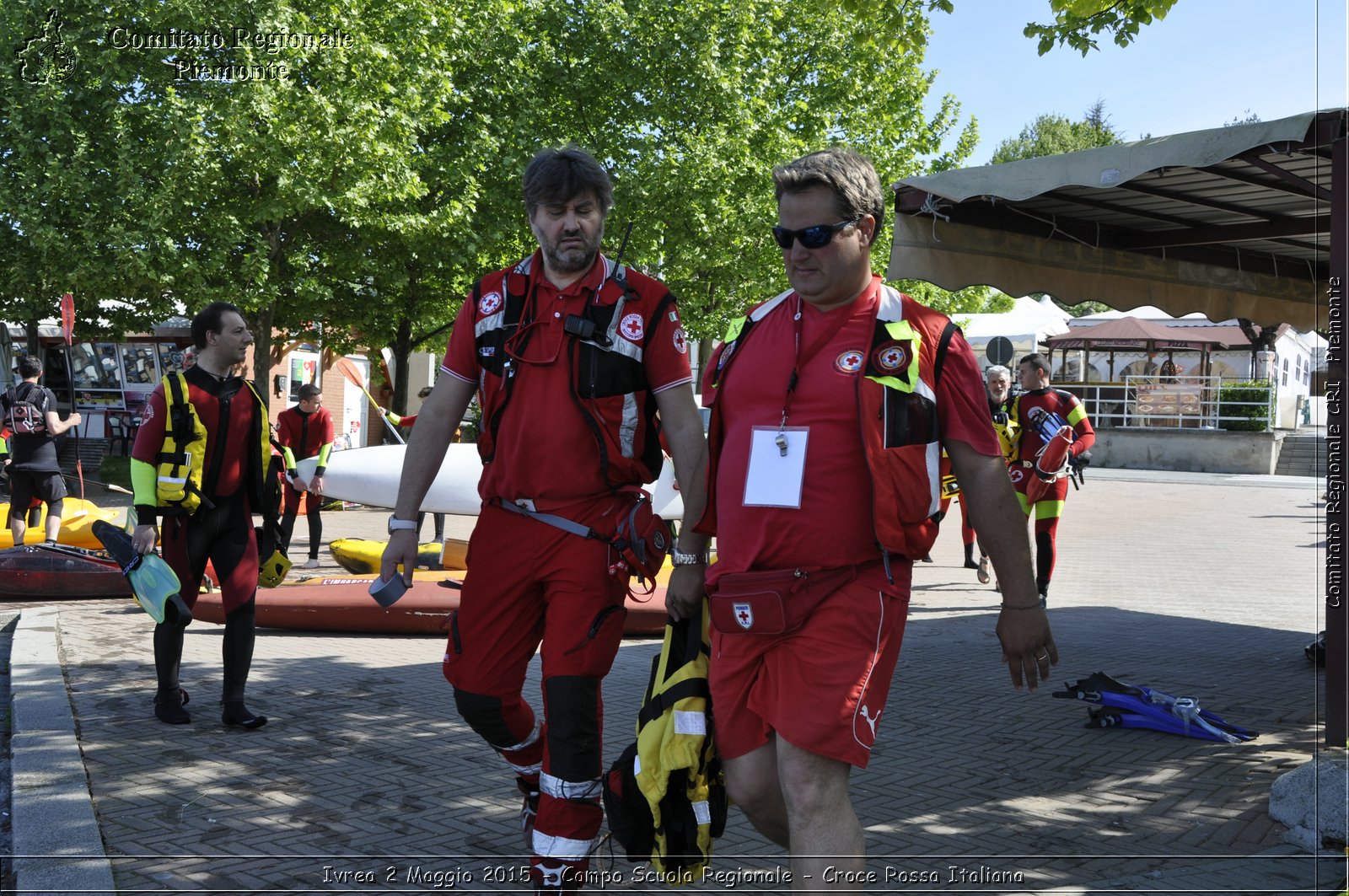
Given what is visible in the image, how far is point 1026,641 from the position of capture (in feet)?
9.60

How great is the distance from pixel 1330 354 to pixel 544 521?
146 inches

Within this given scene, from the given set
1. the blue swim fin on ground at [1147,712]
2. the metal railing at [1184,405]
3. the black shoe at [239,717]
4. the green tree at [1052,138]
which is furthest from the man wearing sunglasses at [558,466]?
the green tree at [1052,138]

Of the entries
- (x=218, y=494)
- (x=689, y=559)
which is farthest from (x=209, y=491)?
(x=689, y=559)

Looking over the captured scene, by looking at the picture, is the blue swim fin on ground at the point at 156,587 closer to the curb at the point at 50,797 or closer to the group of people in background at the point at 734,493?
the curb at the point at 50,797

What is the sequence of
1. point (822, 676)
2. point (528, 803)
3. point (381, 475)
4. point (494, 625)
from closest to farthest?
point (822, 676)
point (494, 625)
point (528, 803)
point (381, 475)

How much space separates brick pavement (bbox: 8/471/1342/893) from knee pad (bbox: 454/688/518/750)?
0.50 meters

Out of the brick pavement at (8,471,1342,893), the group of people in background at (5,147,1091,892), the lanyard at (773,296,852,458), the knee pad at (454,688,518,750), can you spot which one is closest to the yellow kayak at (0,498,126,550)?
the brick pavement at (8,471,1342,893)

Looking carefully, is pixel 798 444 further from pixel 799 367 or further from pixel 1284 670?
pixel 1284 670

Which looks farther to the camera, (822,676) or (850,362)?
(850,362)

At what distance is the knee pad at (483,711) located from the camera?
3613mm

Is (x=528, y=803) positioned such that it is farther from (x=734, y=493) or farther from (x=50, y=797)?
(x=50, y=797)

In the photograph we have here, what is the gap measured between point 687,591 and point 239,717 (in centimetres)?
325

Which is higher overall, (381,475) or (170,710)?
(381,475)

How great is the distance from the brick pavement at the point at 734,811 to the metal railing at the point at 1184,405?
2637 centimetres
